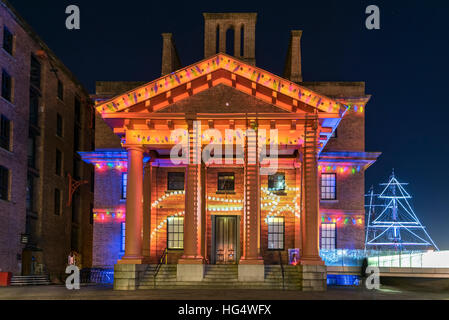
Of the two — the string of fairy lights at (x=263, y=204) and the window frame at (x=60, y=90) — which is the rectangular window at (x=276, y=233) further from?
the window frame at (x=60, y=90)

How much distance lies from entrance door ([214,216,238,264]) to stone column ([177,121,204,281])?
6748 millimetres

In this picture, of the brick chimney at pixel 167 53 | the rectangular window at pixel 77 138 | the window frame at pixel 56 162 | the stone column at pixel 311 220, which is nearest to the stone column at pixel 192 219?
the stone column at pixel 311 220

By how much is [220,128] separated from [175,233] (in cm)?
891

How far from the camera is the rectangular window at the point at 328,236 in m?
31.7

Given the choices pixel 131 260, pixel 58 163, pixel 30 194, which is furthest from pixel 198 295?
pixel 58 163

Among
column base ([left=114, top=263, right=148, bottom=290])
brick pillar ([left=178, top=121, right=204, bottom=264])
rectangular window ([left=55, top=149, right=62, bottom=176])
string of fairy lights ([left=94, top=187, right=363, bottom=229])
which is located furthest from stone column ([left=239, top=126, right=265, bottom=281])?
rectangular window ([left=55, top=149, right=62, bottom=176])

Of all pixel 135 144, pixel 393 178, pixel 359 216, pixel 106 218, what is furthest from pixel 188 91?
pixel 393 178

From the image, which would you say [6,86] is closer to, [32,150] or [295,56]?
[32,150]

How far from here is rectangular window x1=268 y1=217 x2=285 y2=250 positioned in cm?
3081

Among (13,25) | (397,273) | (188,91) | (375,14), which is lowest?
(397,273)

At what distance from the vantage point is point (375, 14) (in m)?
21.5

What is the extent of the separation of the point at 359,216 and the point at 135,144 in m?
14.7

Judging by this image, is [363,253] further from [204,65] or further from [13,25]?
[13,25]
